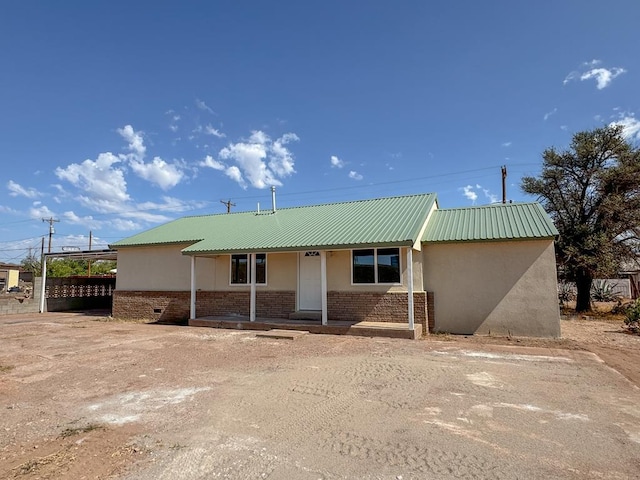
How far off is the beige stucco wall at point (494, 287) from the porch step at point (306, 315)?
371cm

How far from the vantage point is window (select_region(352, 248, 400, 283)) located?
13016 mm

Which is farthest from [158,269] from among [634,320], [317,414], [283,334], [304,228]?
[634,320]

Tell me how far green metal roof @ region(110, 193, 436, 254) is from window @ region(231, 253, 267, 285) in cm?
76

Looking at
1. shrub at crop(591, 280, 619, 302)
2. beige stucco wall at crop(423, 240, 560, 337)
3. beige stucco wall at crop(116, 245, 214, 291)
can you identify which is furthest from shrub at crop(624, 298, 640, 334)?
beige stucco wall at crop(116, 245, 214, 291)

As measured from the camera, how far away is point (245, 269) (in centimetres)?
1549

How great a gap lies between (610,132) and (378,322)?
1491 cm

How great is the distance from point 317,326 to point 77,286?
18418mm

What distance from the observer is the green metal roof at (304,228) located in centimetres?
1248

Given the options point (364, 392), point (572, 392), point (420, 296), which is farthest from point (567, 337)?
point (364, 392)

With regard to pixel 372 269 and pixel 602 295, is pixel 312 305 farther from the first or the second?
pixel 602 295

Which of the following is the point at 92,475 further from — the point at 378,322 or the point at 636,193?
the point at 636,193

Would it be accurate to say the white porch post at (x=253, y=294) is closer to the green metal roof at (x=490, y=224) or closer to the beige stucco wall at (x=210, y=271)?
the beige stucco wall at (x=210, y=271)

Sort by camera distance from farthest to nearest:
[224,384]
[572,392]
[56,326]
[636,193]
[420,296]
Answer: [636,193]
[56,326]
[420,296]
[224,384]
[572,392]

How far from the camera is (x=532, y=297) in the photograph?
11734 millimetres
